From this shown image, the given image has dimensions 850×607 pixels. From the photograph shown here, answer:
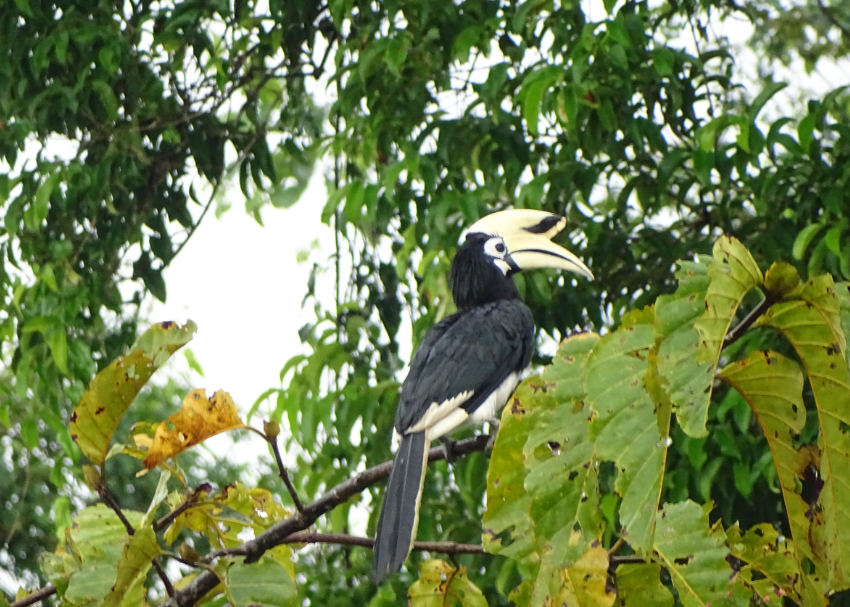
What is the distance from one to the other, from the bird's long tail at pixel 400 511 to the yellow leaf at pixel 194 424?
0.21 meters

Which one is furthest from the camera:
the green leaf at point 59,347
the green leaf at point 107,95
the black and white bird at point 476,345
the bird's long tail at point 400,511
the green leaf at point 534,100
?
the green leaf at point 107,95

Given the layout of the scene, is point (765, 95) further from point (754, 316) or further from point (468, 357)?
point (754, 316)

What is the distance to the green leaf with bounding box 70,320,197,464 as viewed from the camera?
0.64m

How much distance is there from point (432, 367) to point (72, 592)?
0.68 metres

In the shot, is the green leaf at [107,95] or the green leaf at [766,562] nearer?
the green leaf at [766,562]

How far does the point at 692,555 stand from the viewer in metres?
0.59

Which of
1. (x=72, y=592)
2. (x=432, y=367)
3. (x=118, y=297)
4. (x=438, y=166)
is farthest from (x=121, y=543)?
(x=118, y=297)

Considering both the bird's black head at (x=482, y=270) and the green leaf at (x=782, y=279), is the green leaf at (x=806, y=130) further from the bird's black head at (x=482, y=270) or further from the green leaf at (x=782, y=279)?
the green leaf at (x=782, y=279)

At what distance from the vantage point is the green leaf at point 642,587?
2.02 feet

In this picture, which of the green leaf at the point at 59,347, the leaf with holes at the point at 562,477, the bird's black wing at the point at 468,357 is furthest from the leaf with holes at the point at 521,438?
the green leaf at the point at 59,347

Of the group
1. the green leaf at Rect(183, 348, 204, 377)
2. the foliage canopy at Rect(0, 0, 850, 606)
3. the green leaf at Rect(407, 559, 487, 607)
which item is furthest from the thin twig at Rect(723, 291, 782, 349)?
the green leaf at Rect(183, 348, 204, 377)

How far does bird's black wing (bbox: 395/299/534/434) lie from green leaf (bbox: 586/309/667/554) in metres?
0.68

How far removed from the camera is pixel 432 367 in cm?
128

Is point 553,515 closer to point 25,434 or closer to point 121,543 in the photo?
point 121,543
